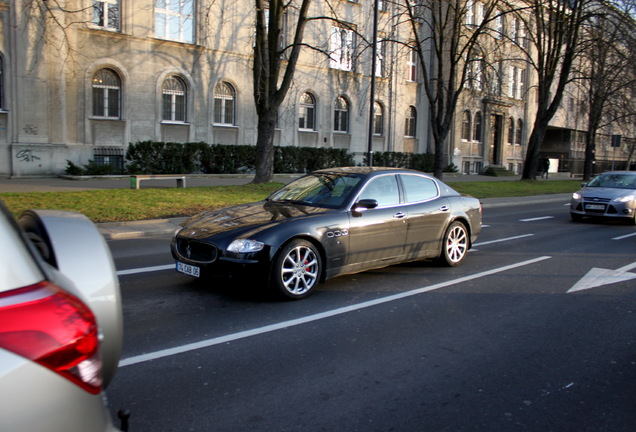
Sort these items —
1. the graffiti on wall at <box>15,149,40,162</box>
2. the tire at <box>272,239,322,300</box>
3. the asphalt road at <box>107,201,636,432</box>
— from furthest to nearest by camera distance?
1. the graffiti on wall at <box>15,149,40,162</box>
2. the tire at <box>272,239,322,300</box>
3. the asphalt road at <box>107,201,636,432</box>

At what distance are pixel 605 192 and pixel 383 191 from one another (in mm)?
9920

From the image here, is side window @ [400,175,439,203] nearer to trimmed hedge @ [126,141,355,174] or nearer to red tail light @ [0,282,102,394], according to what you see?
red tail light @ [0,282,102,394]

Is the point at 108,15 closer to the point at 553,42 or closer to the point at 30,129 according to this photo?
the point at 30,129

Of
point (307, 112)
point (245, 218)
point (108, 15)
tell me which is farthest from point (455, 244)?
point (307, 112)

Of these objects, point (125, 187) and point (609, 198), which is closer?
point (609, 198)

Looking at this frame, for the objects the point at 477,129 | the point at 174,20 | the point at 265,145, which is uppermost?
the point at 174,20

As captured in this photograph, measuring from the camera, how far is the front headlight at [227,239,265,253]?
19.4 feet

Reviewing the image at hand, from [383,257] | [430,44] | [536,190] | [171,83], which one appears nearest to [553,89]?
[430,44]

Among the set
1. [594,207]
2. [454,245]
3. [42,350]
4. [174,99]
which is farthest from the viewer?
[174,99]

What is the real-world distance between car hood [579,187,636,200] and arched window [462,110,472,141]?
2775 centimetres

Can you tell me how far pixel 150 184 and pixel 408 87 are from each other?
22779 mm

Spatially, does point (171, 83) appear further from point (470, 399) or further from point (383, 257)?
point (470, 399)

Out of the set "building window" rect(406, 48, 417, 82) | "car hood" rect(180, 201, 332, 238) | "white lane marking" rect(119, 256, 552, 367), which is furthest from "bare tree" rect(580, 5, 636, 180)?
"car hood" rect(180, 201, 332, 238)

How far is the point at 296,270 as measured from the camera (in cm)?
620
